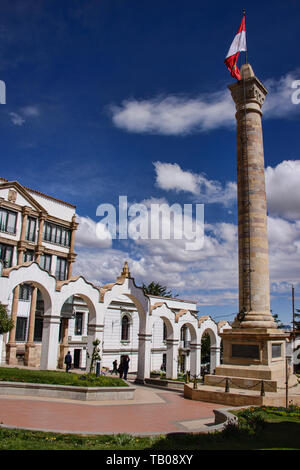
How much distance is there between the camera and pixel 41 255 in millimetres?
35375

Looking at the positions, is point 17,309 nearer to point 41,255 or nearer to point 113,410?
point 41,255

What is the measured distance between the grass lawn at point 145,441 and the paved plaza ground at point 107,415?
A: 1.78ft

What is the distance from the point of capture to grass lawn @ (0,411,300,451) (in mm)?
8398

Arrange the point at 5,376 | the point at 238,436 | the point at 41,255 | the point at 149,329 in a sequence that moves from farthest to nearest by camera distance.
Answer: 1. the point at 41,255
2. the point at 149,329
3. the point at 5,376
4. the point at 238,436

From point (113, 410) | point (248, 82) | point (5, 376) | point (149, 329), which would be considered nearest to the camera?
point (113, 410)

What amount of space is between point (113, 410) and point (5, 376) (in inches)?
242

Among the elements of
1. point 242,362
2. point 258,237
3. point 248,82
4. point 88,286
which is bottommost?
point 242,362

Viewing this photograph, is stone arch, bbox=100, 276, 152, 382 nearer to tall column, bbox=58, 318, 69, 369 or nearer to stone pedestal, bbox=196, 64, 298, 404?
stone pedestal, bbox=196, 64, 298, 404

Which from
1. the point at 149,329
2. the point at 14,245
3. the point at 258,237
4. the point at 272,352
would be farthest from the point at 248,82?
the point at 14,245

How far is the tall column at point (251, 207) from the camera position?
20.7 m

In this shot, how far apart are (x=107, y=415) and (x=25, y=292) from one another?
22.6 meters

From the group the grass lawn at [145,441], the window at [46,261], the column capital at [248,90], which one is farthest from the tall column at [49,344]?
the column capital at [248,90]

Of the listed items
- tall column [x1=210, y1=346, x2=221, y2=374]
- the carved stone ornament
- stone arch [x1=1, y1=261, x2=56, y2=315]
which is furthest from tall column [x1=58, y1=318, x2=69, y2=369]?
stone arch [x1=1, y1=261, x2=56, y2=315]

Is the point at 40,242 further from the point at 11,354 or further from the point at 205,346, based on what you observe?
the point at 205,346
